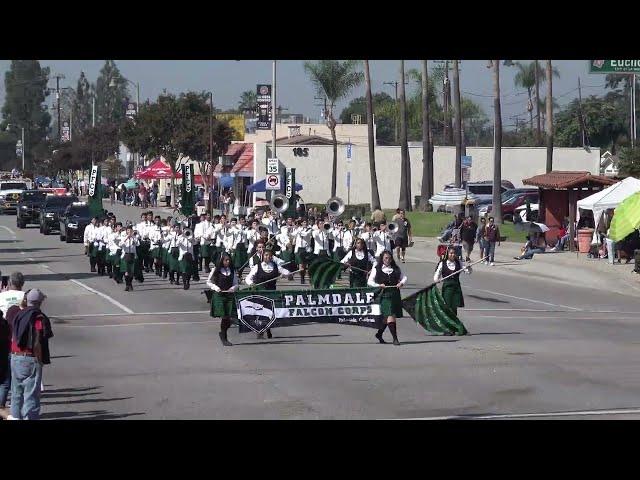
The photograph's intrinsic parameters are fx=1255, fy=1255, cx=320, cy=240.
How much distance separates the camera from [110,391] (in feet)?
54.7

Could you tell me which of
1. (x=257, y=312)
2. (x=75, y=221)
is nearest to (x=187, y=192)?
(x=75, y=221)

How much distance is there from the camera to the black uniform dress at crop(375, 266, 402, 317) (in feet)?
71.7

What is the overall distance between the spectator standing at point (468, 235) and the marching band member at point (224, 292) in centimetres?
1851

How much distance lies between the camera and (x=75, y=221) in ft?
171

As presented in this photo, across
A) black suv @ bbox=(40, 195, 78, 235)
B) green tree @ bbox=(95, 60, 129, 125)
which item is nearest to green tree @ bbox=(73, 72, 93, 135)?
green tree @ bbox=(95, 60, 129, 125)

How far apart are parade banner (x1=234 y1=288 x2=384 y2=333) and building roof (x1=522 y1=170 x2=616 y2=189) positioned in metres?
19.3

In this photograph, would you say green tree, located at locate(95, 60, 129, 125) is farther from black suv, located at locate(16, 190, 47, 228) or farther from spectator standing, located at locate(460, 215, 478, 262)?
spectator standing, located at locate(460, 215, 478, 262)

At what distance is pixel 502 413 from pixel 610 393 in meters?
2.25

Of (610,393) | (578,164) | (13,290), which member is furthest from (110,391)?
(578,164)
